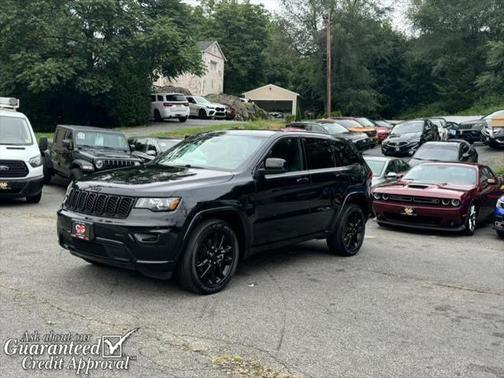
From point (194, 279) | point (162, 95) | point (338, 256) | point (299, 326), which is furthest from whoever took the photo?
point (162, 95)

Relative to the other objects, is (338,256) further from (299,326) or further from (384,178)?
(384,178)

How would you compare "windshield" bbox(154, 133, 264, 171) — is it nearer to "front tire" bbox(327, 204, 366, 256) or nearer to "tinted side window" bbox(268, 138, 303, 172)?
"tinted side window" bbox(268, 138, 303, 172)

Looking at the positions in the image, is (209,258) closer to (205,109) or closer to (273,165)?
(273,165)

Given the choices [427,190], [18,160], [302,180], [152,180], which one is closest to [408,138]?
[427,190]

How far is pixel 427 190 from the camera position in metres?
11.6

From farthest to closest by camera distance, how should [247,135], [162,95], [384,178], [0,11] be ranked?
[162,95] < [0,11] < [384,178] < [247,135]

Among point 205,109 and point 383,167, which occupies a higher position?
point 205,109

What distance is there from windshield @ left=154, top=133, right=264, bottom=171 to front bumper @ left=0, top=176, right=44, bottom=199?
5452 mm

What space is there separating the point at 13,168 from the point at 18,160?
0.63 ft

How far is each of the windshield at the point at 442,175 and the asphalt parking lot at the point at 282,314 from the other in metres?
4.53

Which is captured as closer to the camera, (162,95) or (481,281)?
(481,281)

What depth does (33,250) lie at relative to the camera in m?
7.55

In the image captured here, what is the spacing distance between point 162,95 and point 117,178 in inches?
1253

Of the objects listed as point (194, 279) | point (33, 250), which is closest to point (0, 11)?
point (33, 250)
